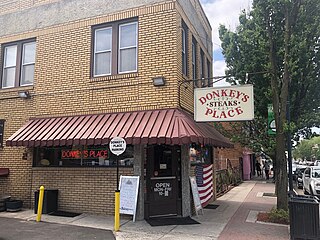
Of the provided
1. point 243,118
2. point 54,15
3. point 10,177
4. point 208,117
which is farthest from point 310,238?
point 54,15

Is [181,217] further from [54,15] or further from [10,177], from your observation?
[54,15]

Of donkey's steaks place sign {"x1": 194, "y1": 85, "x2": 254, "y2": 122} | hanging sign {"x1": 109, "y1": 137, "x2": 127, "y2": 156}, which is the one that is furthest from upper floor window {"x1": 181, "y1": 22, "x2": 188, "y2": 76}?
hanging sign {"x1": 109, "y1": 137, "x2": 127, "y2": 156}

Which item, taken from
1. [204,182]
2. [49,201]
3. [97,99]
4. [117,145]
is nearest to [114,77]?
[97,99]

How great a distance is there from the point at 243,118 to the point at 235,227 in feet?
9.87

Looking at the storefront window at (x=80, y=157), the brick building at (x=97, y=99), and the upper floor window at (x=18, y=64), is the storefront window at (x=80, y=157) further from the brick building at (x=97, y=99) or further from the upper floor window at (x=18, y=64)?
the upper floor window at (x=18, y=64)

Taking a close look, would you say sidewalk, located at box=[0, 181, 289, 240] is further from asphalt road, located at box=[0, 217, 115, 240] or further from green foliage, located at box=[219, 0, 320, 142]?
green foliage, located at box=[219, 0, 320, 142]

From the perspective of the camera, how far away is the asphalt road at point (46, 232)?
7.14 m

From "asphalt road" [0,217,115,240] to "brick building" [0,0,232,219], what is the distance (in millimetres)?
1571

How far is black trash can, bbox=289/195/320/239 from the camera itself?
709cm

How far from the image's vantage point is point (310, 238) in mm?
7094

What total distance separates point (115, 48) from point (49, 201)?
17.7ft

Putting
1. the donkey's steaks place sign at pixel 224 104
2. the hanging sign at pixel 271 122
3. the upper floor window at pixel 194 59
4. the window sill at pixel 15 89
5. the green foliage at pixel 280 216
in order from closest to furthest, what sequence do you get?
the donkey's steaks place sign at pixel 224 104 → the green foliage at pixel 280 216 → the hanging sign at pixel 271 122 → the window sill at pixel 15 89 → the upper floor window at pixel 194 59

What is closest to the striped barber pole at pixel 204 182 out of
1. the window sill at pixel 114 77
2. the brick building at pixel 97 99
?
the brick building at pixel 97 99

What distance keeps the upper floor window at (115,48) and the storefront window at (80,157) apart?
8.44 feet
